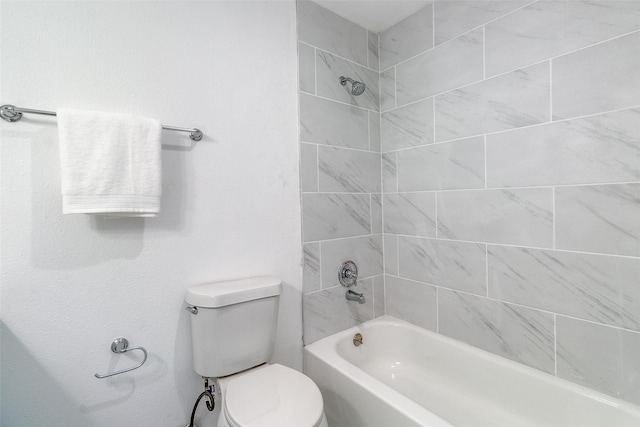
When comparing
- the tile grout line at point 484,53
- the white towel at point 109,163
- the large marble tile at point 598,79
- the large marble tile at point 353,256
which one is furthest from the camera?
the large marble tile at point 353,256

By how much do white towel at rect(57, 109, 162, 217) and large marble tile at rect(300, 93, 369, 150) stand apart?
0.74 metres

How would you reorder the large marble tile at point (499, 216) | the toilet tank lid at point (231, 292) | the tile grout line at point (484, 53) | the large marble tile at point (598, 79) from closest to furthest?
1. the large marble tile at point (598, 79)
2. the toilet tank lid at point (231, 292)
3. the large marble tile at point (499, 216)
4. the tile grout line at point (484, 53)

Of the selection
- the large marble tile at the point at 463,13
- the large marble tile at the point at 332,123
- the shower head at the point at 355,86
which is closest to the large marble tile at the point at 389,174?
the large marble tile at the point at 332,123

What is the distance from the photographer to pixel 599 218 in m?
1.12

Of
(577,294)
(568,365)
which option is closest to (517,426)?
(568,365)

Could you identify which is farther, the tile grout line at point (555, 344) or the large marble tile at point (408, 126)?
the large marble tile at point (408, 126)

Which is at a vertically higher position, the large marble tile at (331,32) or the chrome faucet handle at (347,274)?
the large marble tile at (331,32)

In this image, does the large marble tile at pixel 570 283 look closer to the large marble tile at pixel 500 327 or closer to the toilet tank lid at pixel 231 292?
the large marble tile at pixel 500 327

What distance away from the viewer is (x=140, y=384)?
1.16 m

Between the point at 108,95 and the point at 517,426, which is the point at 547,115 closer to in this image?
the point at 517,426

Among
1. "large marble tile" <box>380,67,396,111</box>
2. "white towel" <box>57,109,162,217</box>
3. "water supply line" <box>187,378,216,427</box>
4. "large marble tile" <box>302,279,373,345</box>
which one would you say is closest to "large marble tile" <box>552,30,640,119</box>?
"large marble tile" <box>380,67,396,111</box>

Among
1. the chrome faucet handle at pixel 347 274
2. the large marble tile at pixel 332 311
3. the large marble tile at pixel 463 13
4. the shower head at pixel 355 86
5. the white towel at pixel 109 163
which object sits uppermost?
the large marble tile at pixel 463 13

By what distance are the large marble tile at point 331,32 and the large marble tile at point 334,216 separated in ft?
2.73

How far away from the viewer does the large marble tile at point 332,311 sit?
1.59m
